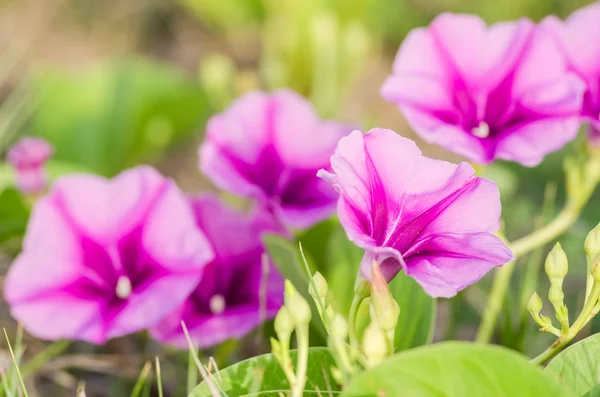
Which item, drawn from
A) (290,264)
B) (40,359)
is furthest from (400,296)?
(40,359)

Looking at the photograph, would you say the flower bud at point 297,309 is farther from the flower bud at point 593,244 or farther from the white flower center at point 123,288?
the white flower center at point 123,288

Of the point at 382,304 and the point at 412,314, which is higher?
the point at 382,304

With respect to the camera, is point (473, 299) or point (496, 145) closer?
point (496, 145)

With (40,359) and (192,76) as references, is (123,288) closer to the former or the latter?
(40,359)

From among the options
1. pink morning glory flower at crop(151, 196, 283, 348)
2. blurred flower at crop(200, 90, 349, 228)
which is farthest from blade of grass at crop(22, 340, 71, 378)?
blurred flower at crop(200, 90, 349, 228)

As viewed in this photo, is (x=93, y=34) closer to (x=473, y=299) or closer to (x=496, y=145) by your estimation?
(x=473, y=299)

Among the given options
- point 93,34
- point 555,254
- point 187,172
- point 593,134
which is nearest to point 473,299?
point 593,134

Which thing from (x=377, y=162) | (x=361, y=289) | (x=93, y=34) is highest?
(x=377, y=162)
